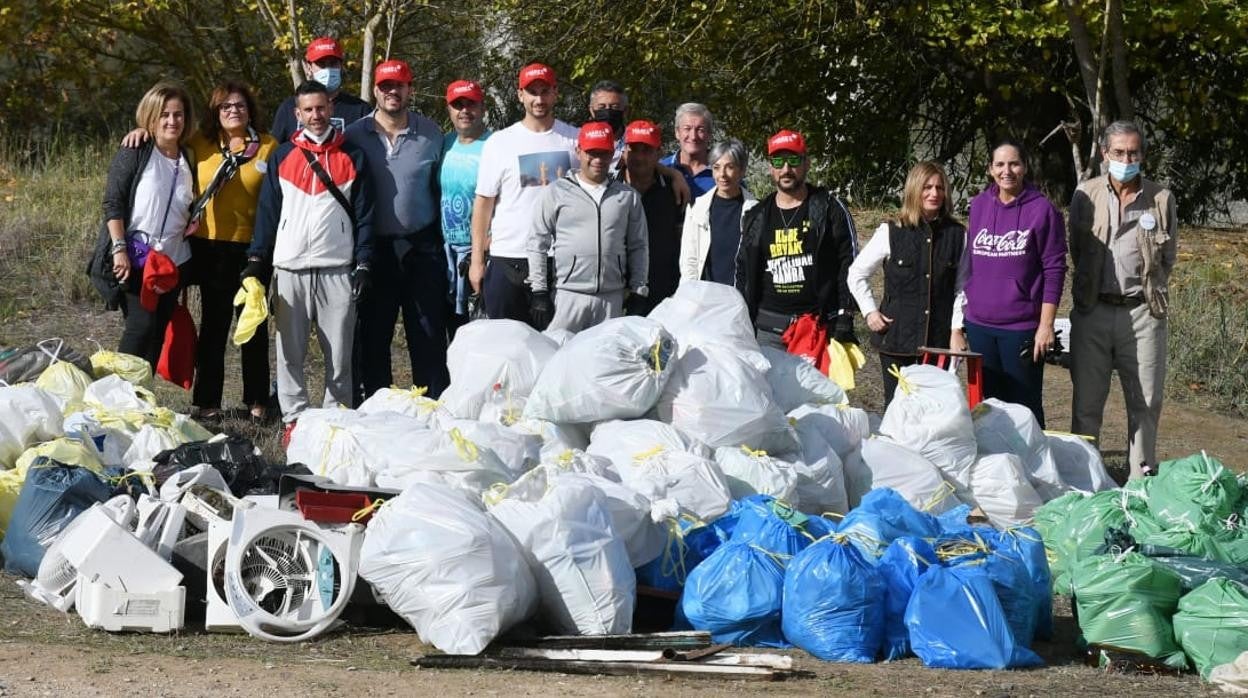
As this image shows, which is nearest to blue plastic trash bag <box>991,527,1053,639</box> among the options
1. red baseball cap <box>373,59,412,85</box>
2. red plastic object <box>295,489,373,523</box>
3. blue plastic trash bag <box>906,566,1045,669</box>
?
blue plastic trash bag <box>906,566,1045,669</box>

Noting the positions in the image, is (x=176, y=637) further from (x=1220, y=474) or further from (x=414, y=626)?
(x=1220, y=474)

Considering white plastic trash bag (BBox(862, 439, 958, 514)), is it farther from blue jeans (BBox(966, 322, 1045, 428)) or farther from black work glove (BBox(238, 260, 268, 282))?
black work glove (BBox(238, 260, 268, 282))

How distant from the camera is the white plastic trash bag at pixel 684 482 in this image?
590 centimetres

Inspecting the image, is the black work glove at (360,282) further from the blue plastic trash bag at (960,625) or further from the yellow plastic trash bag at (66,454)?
the blue plastic trash bag at (960,625)

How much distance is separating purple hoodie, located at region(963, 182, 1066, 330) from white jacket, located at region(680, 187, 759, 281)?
1.06 metres

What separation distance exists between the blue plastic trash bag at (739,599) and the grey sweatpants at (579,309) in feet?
6.97

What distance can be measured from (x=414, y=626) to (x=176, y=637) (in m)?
0.77

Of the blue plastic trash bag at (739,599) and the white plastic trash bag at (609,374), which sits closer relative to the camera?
the blue plastic trash bag at (739,599)

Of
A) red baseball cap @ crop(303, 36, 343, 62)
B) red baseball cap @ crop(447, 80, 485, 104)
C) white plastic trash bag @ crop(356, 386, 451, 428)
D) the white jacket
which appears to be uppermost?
Result: red baseball cap @ crop(303, 36, 343, 62)

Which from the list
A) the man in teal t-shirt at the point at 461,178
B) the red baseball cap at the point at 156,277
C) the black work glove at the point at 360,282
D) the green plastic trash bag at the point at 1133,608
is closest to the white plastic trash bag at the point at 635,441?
the green plastic trash bag at the point at 1133,608

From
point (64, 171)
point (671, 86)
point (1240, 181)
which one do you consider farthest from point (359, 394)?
point (1240, 181)

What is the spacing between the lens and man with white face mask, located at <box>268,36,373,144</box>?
8055mm

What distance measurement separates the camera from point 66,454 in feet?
21.4

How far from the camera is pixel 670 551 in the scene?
573 centimetres
